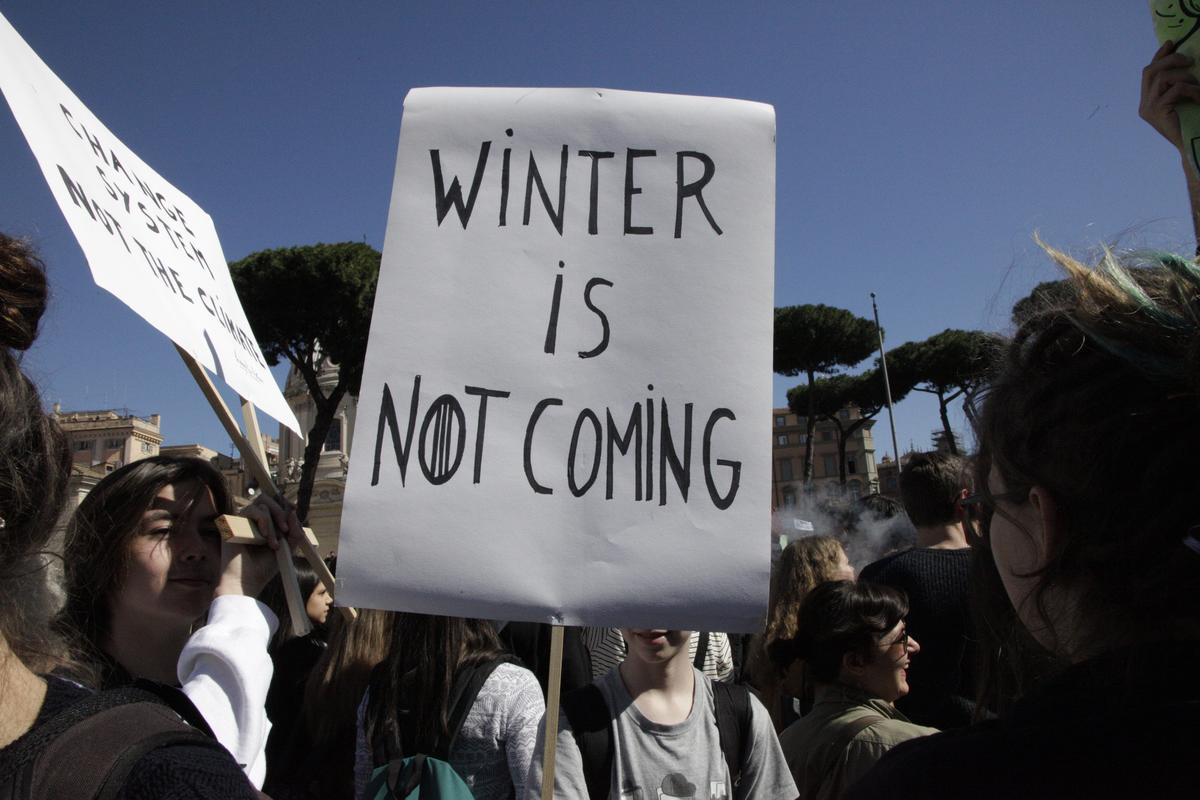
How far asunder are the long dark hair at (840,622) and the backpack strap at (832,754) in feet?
0.74

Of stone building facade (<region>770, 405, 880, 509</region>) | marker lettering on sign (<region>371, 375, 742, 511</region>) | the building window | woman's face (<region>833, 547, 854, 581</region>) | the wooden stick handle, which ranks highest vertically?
stone building facade (<region>770, 405, 880, 509</region>)

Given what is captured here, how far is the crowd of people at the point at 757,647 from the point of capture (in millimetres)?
837

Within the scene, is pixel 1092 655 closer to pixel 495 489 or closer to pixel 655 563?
pixel 655 563

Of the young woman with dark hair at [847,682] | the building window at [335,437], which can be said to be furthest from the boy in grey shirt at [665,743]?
the building window at [335,437]

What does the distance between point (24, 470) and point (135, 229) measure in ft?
3.18

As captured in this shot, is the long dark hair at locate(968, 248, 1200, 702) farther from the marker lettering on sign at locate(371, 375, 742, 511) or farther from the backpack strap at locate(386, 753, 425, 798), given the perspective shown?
the backpack strap at locate(386, 753, 425, 798)

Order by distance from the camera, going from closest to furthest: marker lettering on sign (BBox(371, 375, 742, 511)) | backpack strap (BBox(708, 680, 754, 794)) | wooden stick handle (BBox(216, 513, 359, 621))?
marker lettering on sign (BBox(371, 375, 742, 511)) → wooden stick handle (BBox(216, 513, 359, 621)) → backpack strap (BBox(708, 680, 754, 794))

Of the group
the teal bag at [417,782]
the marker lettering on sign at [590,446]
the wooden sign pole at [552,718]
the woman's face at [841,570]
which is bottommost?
the teal bag at [417,782]

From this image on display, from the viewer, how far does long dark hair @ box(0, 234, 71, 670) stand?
3.38ft

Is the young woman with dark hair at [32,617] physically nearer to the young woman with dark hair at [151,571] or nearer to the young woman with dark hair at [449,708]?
the young woman with dark hair at [151,571]

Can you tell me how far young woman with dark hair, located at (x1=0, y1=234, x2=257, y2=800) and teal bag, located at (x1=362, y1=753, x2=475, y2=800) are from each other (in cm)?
106

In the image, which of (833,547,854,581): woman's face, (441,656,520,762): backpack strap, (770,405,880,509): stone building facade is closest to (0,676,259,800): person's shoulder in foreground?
(441,656,520,762): backpack strap

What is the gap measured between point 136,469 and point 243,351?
0.40 metres

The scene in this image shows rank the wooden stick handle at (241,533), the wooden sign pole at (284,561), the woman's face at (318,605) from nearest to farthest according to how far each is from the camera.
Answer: the wooden stick handle at (241,533) < the wooden sign pole at (284,561) < the woman's face at (318,605)
